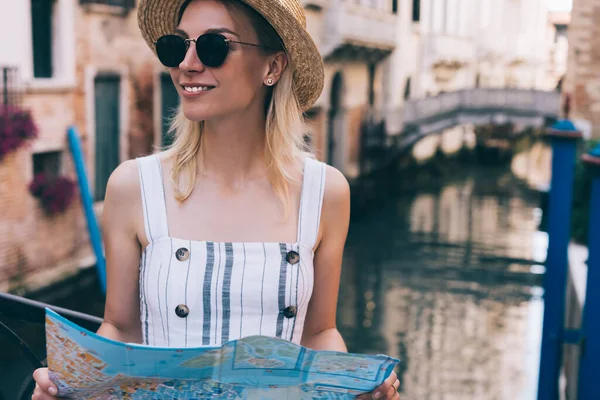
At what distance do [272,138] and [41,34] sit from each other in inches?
327

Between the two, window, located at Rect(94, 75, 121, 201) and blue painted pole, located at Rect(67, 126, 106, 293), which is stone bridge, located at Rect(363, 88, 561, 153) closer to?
window, located at Rect(94, 75, 121, 201)

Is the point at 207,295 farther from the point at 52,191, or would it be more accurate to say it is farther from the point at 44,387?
the point at 52,191

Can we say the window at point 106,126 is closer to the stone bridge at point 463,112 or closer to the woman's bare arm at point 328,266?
the woman's bare arm at point 328,266

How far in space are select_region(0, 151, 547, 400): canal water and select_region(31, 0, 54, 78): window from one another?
7.60 feet

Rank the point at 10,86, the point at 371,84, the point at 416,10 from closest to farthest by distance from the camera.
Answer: the point at 10,86 → the point at 371,84 → the point at 416,10

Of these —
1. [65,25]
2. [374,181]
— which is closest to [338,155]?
[374,181]

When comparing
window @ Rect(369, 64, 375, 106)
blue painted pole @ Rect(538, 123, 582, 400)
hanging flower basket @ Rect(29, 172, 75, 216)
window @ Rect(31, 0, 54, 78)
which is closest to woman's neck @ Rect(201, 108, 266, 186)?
blue painted pole @ Rect(538, 123, 582, 400)

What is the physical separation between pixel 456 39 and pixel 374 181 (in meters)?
8.28

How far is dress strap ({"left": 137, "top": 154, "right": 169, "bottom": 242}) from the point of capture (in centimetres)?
142

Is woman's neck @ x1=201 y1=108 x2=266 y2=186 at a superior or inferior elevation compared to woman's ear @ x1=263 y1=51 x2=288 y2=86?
inferior

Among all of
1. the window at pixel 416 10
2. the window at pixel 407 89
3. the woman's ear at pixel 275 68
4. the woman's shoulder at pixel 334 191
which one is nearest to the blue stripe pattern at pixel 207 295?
the woman's shoulder at pixel 334 191

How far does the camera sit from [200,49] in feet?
4.60

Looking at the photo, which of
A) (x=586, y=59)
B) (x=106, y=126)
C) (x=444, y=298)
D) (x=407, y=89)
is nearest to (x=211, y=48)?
(x=444, y=298)

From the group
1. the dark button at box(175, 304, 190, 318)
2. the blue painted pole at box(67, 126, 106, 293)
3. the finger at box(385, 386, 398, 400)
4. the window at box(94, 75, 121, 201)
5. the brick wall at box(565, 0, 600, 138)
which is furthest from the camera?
the brick wall at box(565, 0, 600, 138)
